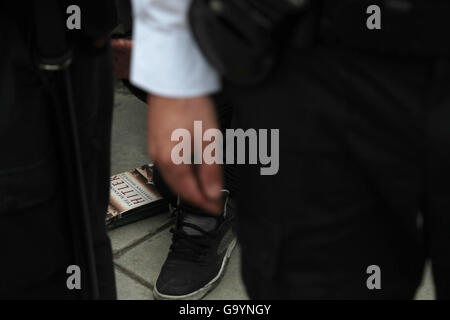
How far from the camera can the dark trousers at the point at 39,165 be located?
1045mm

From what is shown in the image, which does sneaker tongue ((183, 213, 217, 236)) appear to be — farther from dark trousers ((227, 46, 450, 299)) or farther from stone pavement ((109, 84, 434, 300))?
dark trousers ((227, 46, 450, 299))

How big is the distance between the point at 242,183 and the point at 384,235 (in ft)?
0.76

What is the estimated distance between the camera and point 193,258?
1863mm

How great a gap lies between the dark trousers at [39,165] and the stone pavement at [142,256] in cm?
57

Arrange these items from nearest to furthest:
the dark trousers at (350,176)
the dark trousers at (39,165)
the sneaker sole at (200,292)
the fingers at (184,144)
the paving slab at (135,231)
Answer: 1. the dark trousers at (350,176)
2. the fingers at (184,144)
3. the dark trousers at (39,165)
4. the sneaker sole at (200,292)
5. the paving slab at (135,231)

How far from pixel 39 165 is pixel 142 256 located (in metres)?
0.94

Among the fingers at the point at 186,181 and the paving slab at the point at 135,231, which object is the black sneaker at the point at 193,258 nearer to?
the paving slab at the point at 135,231

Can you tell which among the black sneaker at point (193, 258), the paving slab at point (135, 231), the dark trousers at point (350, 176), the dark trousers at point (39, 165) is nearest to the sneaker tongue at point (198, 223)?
the black sneaker at point (193, 258)

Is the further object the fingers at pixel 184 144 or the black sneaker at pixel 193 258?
the black sneaker at pixel 193 258

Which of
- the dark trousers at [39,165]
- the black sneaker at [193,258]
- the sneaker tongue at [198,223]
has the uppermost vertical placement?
the dark trousers at [39,165]

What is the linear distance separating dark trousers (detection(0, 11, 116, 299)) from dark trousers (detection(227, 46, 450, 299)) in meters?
0.44

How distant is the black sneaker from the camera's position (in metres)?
1.81

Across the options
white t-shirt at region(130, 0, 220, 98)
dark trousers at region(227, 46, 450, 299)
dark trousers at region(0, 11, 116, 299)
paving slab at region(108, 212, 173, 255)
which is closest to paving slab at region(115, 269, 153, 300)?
paving slab at region(108, 212, 173, 255)
